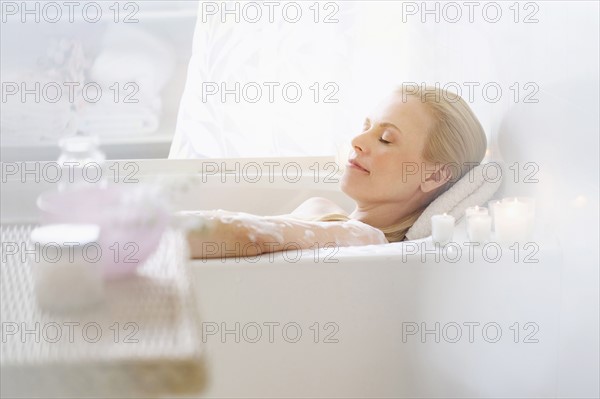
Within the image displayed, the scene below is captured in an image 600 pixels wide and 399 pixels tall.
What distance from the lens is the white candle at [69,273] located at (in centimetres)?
120

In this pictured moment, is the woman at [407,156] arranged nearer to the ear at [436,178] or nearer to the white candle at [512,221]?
the ear at [436,178]

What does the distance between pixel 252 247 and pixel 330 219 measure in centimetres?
35

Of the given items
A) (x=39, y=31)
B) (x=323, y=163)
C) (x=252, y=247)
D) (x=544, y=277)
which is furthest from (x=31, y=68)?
(x=544, y=277)

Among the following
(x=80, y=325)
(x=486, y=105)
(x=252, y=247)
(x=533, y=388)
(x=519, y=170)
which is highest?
(x=486, y=105)

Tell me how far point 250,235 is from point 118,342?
0.83 feet

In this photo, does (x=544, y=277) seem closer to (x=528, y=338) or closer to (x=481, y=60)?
(x=528, y=338)

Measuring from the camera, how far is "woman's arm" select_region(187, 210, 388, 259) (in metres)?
1.25

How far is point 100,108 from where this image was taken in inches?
117

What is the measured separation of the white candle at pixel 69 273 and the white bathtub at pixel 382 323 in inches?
6.0

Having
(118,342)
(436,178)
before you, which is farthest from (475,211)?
(118,342)

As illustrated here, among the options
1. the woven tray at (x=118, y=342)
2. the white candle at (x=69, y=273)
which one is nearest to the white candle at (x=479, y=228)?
the woven tray at (x=118, y=342)

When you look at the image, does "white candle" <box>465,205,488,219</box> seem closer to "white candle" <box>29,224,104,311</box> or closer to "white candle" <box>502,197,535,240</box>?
"white candle" <box>502,197,535,240</box>

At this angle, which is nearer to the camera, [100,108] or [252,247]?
[252,247]

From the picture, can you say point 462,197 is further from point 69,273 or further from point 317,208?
point 69,273
